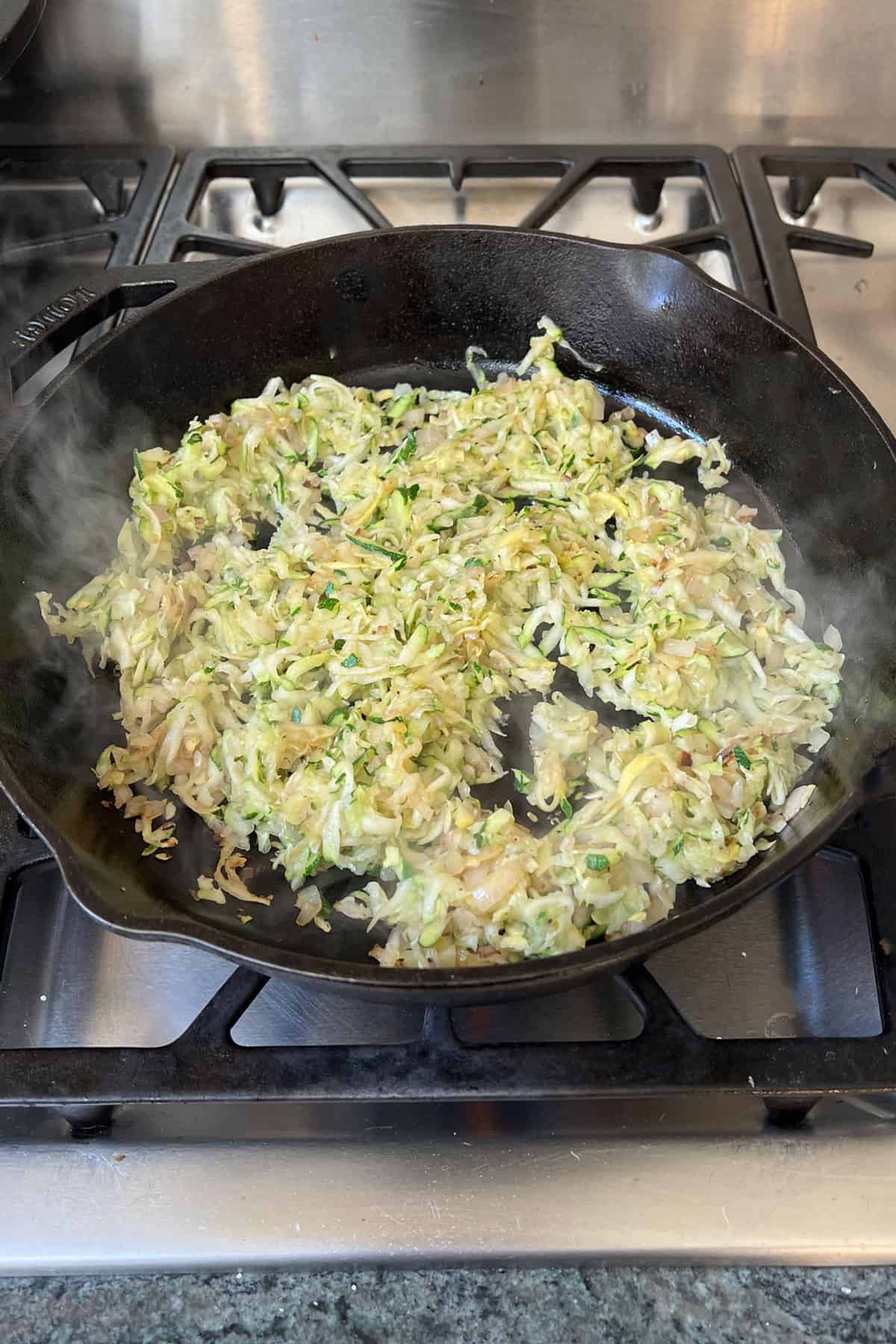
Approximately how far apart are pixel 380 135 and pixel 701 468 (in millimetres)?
1292

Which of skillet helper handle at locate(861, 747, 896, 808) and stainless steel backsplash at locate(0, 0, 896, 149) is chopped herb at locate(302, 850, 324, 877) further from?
stainless steel backsplash at locate(0, 0, 896, 149)

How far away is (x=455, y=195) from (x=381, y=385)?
71 cm

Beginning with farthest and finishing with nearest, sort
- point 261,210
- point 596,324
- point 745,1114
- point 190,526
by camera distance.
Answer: point 261,210, point 596,324, point 190,526, point 745,1114

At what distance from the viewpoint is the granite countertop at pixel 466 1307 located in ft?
3.94

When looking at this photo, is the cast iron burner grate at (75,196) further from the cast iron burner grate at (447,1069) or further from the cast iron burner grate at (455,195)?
the cast iron burner grate at (447,1069)

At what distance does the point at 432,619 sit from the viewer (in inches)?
67.7

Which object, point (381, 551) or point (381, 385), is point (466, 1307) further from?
point (381, 385)

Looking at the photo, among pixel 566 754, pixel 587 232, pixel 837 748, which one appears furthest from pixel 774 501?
pixel 587 232

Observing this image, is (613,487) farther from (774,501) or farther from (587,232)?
(587,232)

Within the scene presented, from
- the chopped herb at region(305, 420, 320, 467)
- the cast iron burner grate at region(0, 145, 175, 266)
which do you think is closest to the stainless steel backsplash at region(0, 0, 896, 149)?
the cast iron burner grate at region(0, 145, 175, 266)

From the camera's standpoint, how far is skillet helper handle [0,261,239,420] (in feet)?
A: 5.70

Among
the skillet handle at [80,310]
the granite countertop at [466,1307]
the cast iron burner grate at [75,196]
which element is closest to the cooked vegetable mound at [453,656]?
the skillet handle at [80,310]

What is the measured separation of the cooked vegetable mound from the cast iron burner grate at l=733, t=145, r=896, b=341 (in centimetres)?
40

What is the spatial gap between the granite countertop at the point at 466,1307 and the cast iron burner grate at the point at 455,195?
171 centimetres
